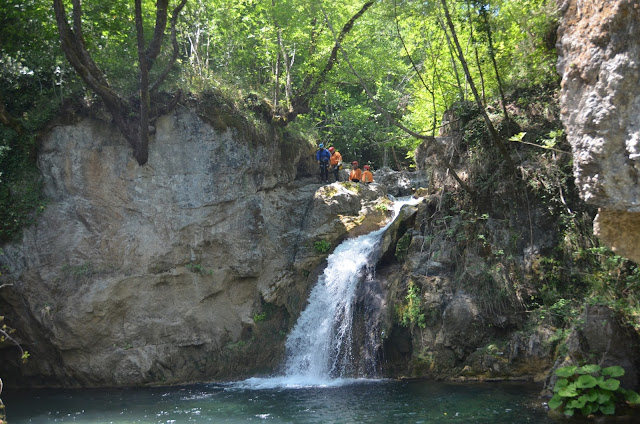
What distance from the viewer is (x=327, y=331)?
15156mm

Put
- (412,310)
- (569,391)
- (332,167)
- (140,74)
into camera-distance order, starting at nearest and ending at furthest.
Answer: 1. (569,391)
2. (412,310)
3. (140,74)
4. (332,167)

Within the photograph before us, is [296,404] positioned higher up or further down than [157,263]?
further down

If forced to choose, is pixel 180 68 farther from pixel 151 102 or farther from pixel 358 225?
pixel 358 225

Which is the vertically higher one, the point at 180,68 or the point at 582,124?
the point at 180,68

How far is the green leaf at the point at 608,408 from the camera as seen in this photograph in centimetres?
916

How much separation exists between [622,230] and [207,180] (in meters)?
11.8

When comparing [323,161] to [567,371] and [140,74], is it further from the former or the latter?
[567,371]

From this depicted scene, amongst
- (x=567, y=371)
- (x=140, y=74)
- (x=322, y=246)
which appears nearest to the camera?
(x=567, y=371)

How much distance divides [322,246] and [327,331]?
9.87 ft

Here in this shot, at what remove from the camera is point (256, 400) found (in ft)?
40.2

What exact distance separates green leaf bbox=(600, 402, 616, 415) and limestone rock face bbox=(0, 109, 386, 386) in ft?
28.4

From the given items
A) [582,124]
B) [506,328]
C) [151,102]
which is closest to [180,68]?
[151,102]

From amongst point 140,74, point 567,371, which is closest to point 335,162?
point 140,74

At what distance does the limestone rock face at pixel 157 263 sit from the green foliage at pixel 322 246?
14 centimetres
